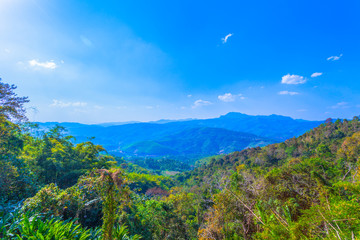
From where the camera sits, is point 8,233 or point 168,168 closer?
point 8,233

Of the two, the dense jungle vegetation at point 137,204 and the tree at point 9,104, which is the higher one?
the tree at point 9,104

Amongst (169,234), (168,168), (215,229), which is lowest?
(168,168)

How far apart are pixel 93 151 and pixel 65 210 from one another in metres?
10.8

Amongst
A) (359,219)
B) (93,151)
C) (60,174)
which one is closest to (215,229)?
(359,219)

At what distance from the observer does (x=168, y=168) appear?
99562 mm

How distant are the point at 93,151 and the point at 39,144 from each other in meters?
4.21

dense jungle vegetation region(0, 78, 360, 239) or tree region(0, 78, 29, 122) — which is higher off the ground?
tree region(0, 78, 29, 122)

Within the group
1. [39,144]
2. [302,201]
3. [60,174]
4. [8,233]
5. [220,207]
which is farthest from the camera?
[39,144]

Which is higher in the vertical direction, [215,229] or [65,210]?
[65,210]

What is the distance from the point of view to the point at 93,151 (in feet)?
50.6

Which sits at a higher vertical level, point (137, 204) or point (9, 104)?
point (9, 104)

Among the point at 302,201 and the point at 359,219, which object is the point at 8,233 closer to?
the point at 359,219

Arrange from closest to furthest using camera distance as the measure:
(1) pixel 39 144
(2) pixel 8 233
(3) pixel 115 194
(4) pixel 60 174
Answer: (2) pixel 8 233 < (3) pixel 115 194 < (4) pixel 60 174 < (1) pixel 39 144

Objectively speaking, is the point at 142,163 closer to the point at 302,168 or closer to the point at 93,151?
the point at 93,151
